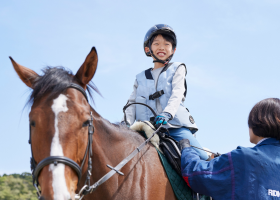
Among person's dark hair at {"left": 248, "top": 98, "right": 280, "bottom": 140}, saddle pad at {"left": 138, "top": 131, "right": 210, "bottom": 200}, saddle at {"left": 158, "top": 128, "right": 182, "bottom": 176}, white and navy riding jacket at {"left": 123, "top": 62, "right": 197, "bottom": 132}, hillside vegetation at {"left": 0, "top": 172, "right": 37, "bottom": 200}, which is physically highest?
white and navy riding jacket at {"left": 123, "top": 62, "right": 197, "bottom": 132}

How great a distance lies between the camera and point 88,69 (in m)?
3.04

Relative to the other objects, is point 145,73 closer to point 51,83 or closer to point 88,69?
point 88,69

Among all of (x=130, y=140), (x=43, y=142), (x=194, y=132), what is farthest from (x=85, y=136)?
(x=194, y=132)

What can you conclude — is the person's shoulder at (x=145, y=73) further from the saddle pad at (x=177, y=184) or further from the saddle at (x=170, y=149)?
the saddle pad at (x=177, y=184)

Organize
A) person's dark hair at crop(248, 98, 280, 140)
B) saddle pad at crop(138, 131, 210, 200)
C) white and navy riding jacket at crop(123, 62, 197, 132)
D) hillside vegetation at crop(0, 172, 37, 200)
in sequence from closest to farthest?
person's dark hair at crop(248, 98, 280, 140), saddle pad at crop(138, 131, 210, 200), white and navy riding jacket at crop(123, 62, 197, 132), hillside vegetation at crop(0, 172, 37, 200)

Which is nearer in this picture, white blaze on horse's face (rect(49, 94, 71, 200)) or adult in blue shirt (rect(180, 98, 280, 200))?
white blaze on horse's face (rect(49, 94, 71, 200))

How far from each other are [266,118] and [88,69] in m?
2.06

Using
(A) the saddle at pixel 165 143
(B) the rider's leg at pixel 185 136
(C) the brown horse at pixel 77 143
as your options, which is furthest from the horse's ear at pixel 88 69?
(B) the rider's leg at pixel 185 136

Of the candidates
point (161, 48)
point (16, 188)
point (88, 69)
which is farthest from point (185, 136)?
point (16, 188)

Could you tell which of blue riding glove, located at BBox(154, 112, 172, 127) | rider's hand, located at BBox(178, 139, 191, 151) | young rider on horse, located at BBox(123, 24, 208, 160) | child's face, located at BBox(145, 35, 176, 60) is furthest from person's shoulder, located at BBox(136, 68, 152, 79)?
rider's hand, located at BBox(178, 139, 191, 151)

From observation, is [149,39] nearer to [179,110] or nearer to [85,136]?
[179,110]

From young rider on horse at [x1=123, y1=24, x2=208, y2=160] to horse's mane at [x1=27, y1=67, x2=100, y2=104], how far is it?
56.3 inches

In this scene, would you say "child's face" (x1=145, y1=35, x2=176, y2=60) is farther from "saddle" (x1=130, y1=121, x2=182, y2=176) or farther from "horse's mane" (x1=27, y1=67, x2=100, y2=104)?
"horse's mane" (x1=27, y1=67, x2=100, y2=104)

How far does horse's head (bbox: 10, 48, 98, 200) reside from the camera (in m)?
2.27
